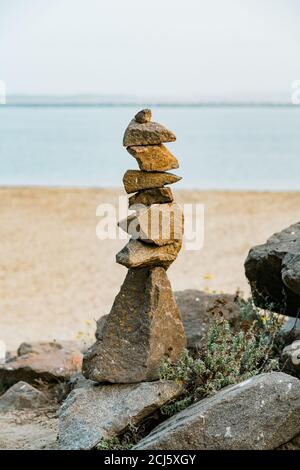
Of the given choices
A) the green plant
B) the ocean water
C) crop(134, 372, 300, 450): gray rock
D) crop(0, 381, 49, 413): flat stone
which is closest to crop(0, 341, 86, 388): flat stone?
crop(0, 381, 49, 413): flat stone

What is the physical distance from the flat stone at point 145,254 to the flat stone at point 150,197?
1.09ft

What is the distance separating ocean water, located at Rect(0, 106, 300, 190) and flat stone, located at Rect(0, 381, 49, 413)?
2180 cm

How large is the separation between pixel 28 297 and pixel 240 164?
24.2 meters

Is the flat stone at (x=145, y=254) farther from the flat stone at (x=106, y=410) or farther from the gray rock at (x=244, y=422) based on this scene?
the gray rock at (x=244, y=422)

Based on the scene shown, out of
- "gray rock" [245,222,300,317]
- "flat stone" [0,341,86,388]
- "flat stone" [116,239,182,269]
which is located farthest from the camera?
"flat stone" [0,341,86,388]

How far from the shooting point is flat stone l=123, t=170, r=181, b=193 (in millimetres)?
7742

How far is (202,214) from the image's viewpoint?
23.0 meters

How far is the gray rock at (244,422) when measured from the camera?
650cm

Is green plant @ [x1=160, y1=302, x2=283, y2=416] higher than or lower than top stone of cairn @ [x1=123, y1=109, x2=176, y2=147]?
lower

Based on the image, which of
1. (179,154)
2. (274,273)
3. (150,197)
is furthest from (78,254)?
(179,154)

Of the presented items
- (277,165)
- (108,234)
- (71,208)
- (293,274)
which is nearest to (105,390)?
(293,274)

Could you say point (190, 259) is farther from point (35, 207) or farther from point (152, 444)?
point (152, 444)

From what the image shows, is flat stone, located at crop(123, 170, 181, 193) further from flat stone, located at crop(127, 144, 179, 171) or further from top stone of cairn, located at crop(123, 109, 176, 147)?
top stone of cairn, located at crop(123, 109, 176, 147)

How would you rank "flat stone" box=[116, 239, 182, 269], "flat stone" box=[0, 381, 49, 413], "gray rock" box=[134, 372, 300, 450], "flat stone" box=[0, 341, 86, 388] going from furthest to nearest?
"flat stone" box=[0, 341, 86, 388] < "flat stone" box=[0, 381, 49, 413] < "flat stone" box=[116, 239, 182, 269] < "gray rock" box=[134, 372, 300, 450]
